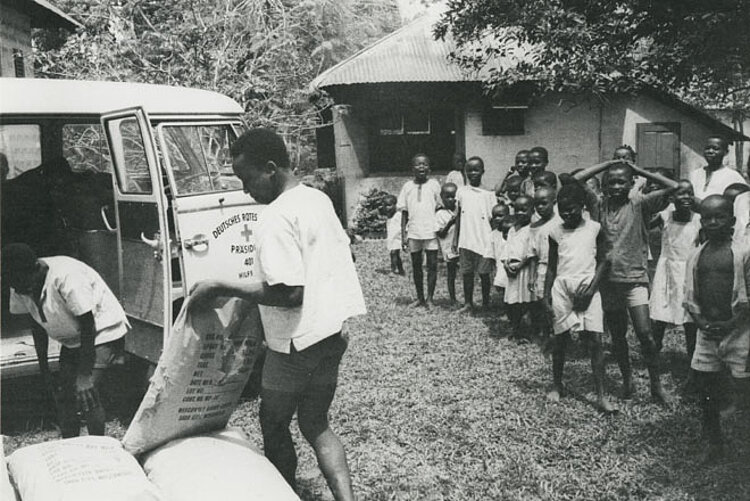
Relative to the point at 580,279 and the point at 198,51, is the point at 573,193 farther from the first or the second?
the point at 198,51

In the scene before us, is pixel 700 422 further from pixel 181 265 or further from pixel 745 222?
pixel 181 265

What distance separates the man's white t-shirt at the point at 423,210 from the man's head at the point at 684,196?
2.95 metres

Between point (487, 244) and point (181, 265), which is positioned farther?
point (487, 244)

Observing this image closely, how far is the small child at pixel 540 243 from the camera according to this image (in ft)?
19.5

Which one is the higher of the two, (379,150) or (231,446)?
(379,150)

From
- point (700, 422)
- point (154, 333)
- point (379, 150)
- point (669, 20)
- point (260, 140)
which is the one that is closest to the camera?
point (260, 140)

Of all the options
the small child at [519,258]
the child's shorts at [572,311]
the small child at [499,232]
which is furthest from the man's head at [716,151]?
the child's shorts at [572,311]

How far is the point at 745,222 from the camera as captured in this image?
523cm

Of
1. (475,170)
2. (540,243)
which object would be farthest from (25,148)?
(540,243)

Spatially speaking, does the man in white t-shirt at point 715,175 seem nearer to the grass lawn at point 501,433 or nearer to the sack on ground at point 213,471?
the grass lawn at point 501,433

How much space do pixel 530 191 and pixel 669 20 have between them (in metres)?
2.19

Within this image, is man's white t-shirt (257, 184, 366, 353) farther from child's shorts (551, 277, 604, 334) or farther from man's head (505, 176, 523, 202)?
man's head (505, 176, 523, 202)

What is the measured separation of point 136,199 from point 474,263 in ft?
12.9

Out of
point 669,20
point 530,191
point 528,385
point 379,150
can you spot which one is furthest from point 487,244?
point 379,150
